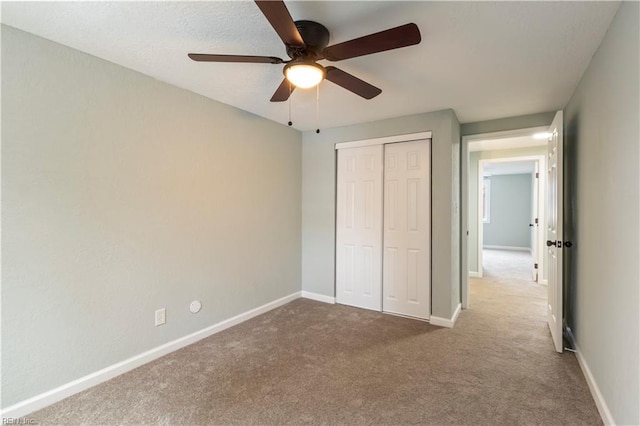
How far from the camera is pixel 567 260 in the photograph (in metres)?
2.91

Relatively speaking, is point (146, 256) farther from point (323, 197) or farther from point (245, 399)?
point (323, 197)

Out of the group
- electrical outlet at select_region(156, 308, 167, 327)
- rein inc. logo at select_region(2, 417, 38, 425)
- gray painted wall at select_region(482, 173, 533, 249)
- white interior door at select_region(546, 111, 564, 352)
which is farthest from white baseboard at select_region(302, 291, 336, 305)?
gray painted wall at select_region(482, 173, 533, 249)

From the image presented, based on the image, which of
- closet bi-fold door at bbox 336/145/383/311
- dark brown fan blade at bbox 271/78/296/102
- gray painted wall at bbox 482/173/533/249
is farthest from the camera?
→ gray painted wall at bbox 482/173/533/249

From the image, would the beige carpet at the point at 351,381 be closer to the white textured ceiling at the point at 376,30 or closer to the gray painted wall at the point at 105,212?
the gray painted wall at the point at 105,212

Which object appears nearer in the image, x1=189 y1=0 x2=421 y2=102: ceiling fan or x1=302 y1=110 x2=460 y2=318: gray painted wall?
x1=189 y1=0 x2=421 y2=102: ceiling fan

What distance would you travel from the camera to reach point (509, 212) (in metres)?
8.83

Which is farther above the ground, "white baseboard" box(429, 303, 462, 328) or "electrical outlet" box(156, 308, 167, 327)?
"electrical outlet" box(156, 308, 167, 327)

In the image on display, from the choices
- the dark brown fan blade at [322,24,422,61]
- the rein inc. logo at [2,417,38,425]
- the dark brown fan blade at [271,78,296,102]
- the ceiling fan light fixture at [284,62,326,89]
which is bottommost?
the rein inc. logo at [2,417,38,425]

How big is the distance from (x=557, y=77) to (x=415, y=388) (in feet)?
8.53

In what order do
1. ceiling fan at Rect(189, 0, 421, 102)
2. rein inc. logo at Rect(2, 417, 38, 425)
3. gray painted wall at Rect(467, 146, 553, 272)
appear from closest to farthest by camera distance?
ceiling fan at Rect(189, 0, 421, 102)
rein inc. logo at Rect(2, 417, 38, 425)
gray painted wall at Rect(467, 146, 553, 272)

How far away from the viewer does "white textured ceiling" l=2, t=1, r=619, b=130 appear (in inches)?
61.5

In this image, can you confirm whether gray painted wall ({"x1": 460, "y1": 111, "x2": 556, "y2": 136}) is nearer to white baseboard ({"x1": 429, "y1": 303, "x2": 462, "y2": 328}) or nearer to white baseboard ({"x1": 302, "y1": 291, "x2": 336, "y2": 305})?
white baseboard ({"x1": 429, "y1": 303, "x2": 462, "y2": 328})

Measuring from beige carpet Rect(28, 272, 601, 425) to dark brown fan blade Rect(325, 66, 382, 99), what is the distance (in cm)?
207

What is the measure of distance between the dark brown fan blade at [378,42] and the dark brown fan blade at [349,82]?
17cm
